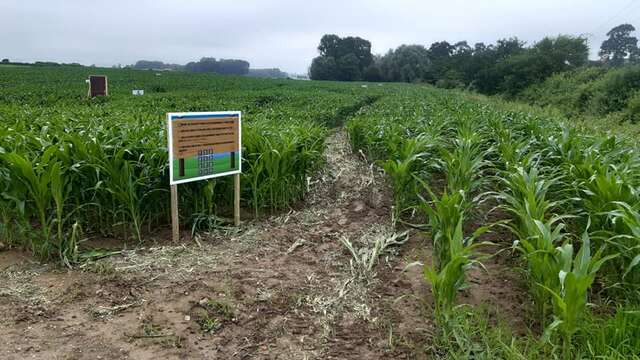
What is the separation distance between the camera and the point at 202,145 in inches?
161

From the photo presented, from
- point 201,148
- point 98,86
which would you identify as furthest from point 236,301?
point 98,86

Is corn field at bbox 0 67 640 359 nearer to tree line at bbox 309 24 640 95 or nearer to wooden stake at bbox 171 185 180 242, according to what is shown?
wooden stake at bbox 171 185 180 242

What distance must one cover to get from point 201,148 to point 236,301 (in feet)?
5.03

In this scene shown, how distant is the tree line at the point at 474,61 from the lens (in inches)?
1642

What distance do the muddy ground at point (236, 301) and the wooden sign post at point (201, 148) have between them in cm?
58

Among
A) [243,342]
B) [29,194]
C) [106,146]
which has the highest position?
[106,146]

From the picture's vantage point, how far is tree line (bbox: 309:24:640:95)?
4172 centimetres

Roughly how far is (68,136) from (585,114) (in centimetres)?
2538

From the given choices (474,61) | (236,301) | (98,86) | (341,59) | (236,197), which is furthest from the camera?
(341,59)

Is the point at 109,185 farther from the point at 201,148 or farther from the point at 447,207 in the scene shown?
the point at 447,207

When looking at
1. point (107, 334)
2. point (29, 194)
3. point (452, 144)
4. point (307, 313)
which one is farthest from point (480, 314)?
point (452, 144)

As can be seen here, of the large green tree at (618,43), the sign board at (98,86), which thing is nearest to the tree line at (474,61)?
the large green tree at (618,43)

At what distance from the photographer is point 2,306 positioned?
2.96 m

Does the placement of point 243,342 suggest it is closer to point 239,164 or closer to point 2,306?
point 2,306
